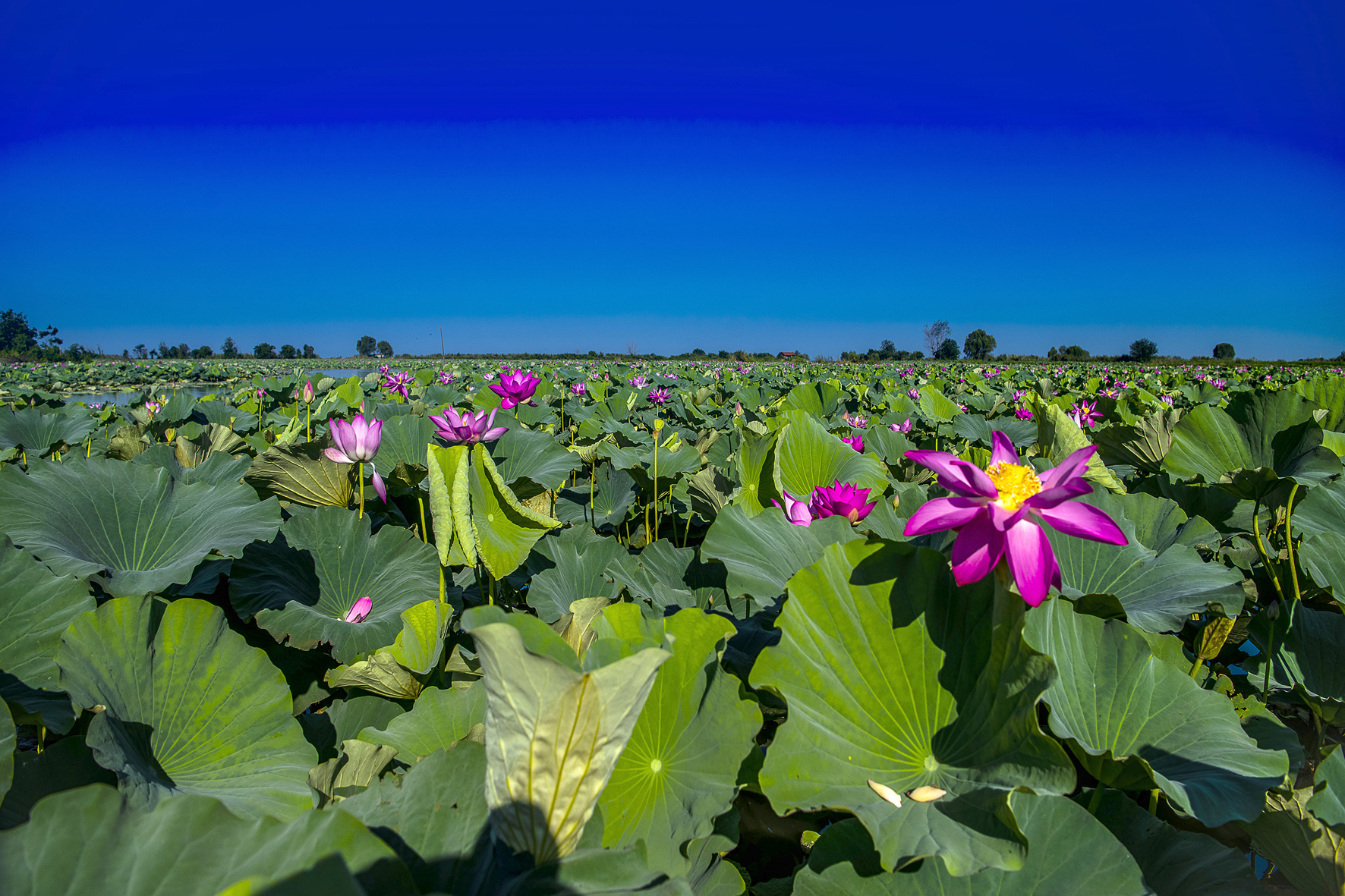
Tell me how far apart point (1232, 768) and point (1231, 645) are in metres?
1.05

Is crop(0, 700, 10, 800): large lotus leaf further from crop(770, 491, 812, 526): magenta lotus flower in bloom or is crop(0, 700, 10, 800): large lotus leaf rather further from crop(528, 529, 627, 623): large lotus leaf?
crop(770, 491, 812, 526): magenta lotus flower in bloom

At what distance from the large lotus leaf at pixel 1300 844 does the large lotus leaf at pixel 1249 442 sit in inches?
53.0

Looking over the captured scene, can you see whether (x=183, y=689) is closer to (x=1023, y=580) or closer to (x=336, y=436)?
(x=336, y=436)

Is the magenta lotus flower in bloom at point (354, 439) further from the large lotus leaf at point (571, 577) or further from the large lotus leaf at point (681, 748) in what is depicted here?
the large lotus leaf at point (681, 748)

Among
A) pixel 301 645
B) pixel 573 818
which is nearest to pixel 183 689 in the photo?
pixel 301 645

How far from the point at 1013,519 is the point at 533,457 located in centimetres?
193

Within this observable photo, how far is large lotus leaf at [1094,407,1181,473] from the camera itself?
7.34 ft

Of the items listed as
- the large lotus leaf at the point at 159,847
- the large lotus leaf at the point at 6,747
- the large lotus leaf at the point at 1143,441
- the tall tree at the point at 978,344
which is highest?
the tall tree at the point at 978,344

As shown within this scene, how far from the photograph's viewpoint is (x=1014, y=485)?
78 centimetres

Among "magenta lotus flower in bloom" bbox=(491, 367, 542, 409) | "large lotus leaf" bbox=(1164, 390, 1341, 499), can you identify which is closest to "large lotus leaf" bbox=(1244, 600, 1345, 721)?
"large lotus leaf" bbox=(1164, 390, 1341, 499)

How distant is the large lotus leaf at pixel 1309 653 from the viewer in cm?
123

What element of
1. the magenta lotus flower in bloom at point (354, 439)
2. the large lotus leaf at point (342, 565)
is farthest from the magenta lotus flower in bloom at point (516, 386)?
the large lotus leaf at point (342, 565)

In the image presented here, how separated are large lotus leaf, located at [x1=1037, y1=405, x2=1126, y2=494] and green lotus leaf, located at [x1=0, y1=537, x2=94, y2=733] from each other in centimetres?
198

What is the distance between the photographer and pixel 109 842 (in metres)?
0.45
